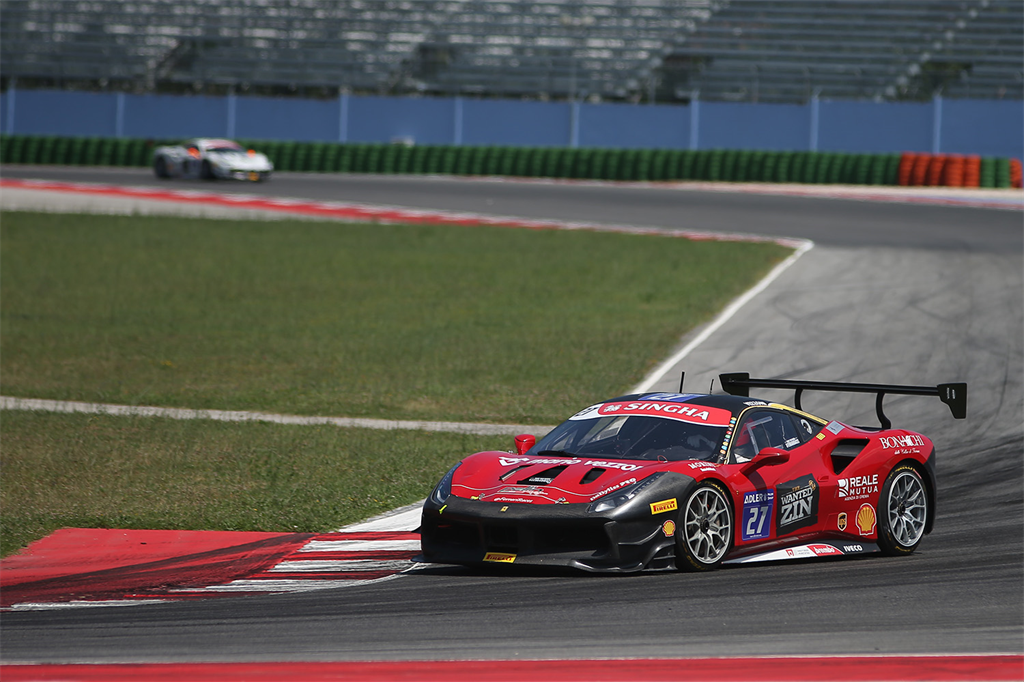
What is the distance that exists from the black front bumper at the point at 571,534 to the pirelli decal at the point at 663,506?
2cm

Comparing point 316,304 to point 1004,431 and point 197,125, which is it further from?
point 197,125

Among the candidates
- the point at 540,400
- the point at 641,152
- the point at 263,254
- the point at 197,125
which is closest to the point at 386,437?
the point at 540,400

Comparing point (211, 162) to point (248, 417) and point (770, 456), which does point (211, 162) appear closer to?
point (248, 417)

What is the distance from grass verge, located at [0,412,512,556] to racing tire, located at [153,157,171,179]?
90.1ft

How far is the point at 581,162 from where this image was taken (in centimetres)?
4222

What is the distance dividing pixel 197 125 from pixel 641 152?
18.9 meters

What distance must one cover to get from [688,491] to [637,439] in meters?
0.75

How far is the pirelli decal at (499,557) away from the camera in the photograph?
297 inches

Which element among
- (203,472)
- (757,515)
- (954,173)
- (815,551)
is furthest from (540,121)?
(757,515)

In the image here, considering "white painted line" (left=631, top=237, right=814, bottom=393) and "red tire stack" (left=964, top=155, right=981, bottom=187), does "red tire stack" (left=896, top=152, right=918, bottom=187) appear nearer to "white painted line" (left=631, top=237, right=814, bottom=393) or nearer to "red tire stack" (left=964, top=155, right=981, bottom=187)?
"red tire stack" (left=964, top=155, right=981, bottom=187)

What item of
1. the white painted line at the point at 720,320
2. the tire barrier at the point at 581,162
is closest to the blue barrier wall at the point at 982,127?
the tire barrier at the point at 581,162

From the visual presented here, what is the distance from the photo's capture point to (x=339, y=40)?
51344 mm

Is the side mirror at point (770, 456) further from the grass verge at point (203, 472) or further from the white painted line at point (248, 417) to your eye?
the white painted line at point (248, 417)

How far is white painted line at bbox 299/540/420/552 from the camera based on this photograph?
8867 mm
